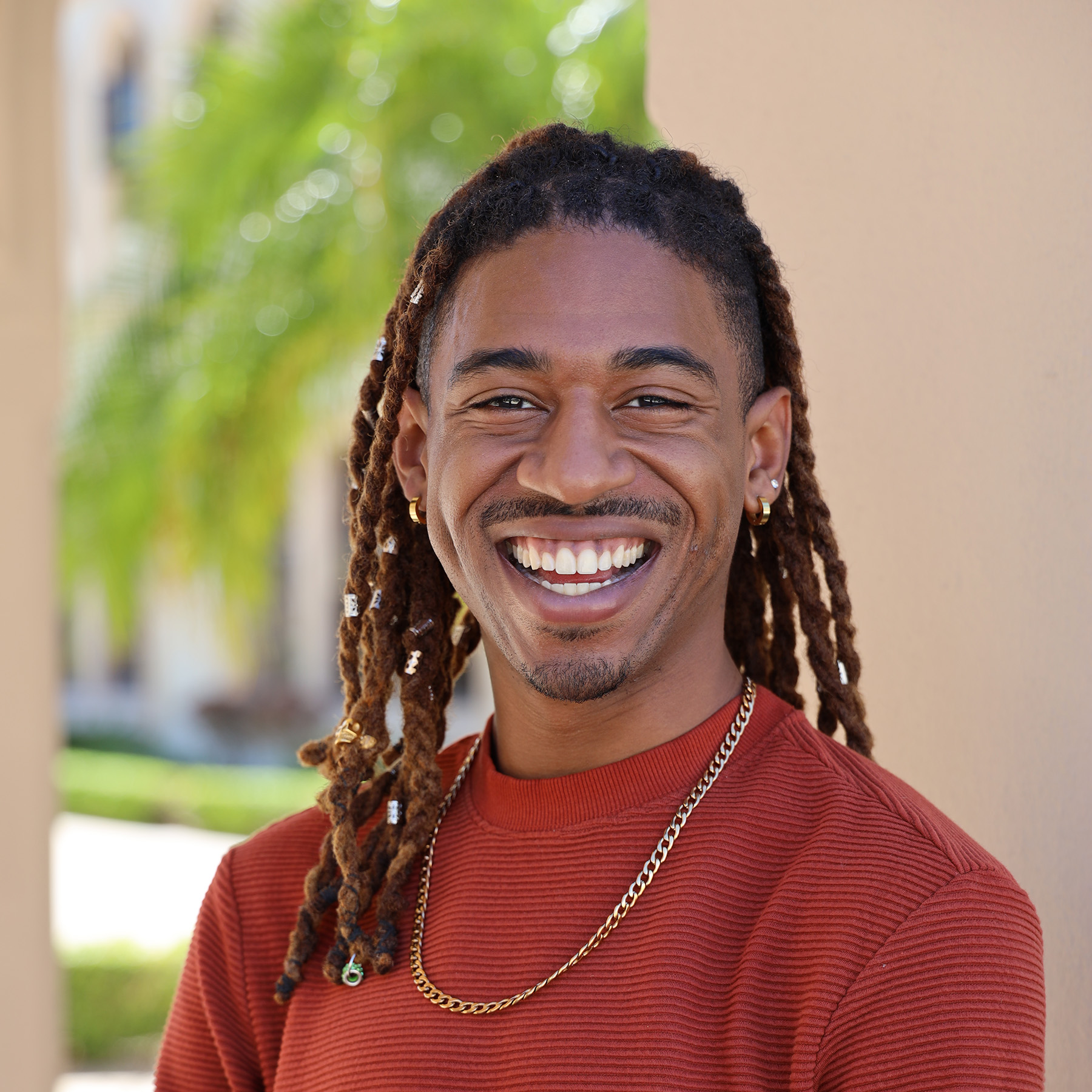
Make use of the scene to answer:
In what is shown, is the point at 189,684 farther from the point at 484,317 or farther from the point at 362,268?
the point at 484,317

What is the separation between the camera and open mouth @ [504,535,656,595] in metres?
1.75

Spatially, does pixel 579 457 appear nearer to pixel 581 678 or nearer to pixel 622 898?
pixel 581 678

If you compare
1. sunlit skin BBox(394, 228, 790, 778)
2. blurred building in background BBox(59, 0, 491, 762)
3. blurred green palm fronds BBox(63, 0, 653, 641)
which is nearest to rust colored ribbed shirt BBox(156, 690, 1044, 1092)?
sunlit skin BBox(394, 228, 790, 778)

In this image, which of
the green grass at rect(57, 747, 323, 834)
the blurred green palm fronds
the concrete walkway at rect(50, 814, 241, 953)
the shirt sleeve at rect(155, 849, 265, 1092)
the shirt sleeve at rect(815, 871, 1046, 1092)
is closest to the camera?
the shirt sleeve at rect(815, 871, 1046, 1092)

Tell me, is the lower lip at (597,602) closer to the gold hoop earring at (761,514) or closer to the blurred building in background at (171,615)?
the gold hoop earring at (761,514)

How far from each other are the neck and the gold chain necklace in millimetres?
48

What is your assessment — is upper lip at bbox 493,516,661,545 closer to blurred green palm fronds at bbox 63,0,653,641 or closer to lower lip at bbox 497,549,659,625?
lower lip at bbox 497,549,659,625

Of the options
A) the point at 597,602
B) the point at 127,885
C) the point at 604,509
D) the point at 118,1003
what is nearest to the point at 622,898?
the point at 597,602

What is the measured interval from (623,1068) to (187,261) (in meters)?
7.30

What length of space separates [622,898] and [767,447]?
0.64 metres

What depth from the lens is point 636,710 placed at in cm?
185

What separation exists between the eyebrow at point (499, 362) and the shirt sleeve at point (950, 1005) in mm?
774

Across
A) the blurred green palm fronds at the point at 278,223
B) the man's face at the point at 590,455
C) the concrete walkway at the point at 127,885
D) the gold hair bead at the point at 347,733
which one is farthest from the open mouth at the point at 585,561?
the concrete walkway at the point at 127,885

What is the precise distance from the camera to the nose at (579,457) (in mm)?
1696
